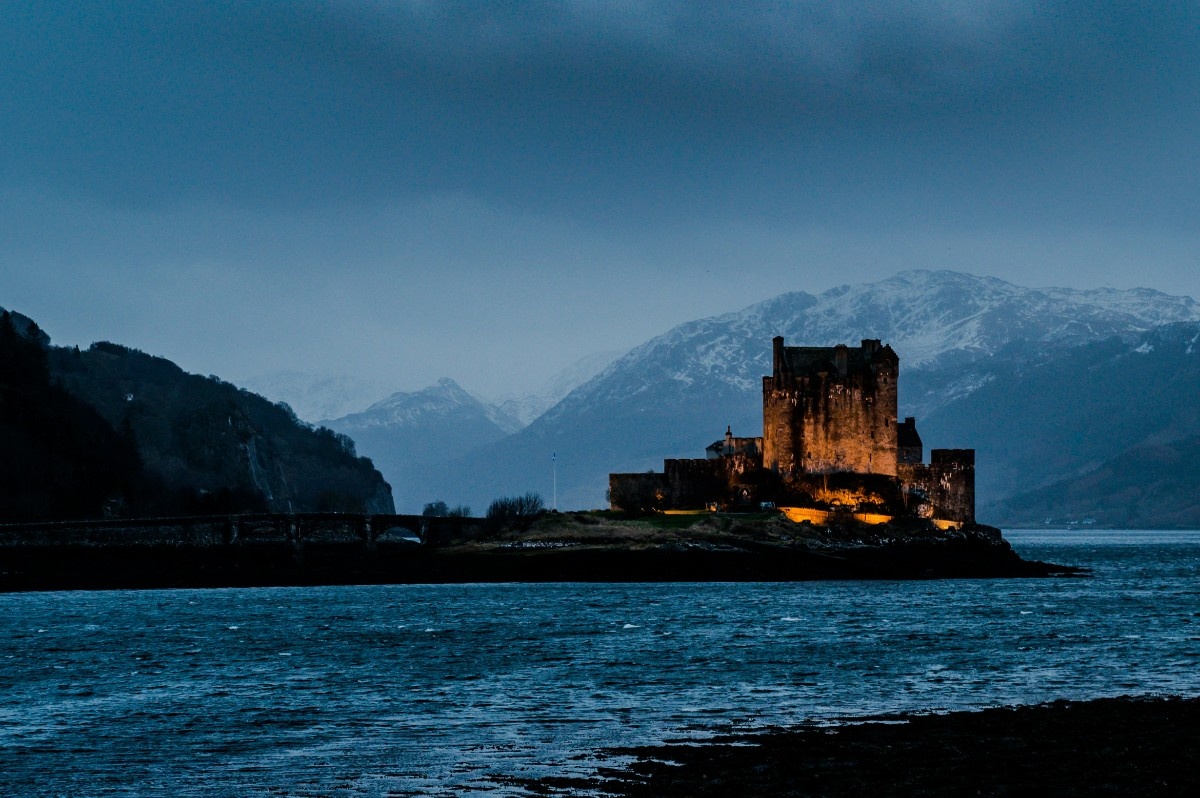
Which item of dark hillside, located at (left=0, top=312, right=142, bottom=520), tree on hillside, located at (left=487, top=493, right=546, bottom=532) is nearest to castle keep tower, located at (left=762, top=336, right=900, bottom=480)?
tree on hillside, located at (left=487, top=493, right=546, bottom=532)

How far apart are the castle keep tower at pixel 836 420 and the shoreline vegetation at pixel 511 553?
8.99 meters

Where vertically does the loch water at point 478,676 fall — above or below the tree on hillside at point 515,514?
below

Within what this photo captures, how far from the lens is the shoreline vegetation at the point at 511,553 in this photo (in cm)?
12938

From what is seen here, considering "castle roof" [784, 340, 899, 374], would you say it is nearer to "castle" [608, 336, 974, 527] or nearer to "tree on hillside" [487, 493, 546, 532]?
"castle" [608, 336, 974, 527]

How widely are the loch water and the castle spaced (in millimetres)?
45577

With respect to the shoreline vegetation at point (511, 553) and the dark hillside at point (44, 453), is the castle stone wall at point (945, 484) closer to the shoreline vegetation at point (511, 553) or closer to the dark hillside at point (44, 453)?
the shoreline vegetation at point (511, 553)

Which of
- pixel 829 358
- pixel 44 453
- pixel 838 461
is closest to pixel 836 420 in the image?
pixel 838 461

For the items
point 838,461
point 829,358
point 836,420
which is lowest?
point 838,461

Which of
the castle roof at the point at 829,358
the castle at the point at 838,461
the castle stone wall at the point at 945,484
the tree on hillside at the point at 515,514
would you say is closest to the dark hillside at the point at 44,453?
the tree on hillside at the point at 515,514

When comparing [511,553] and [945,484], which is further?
[945,484]

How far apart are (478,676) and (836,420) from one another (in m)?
99.3

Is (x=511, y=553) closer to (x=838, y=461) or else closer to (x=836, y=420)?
(x=838, y=461)

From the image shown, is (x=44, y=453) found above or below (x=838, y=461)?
above

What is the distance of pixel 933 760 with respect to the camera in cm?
3397
